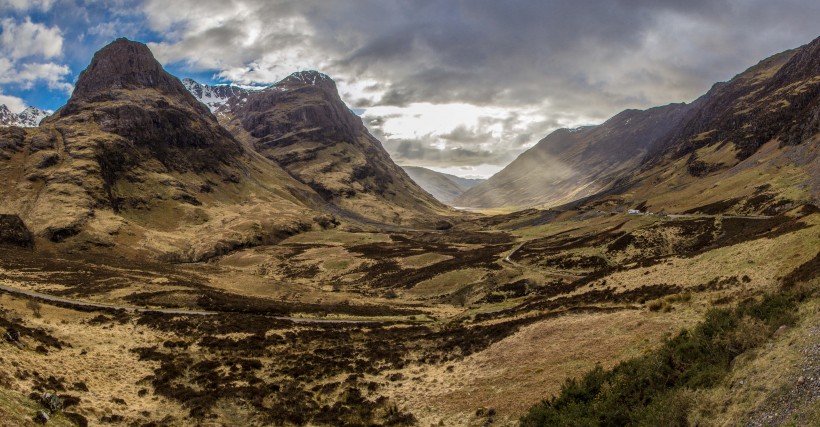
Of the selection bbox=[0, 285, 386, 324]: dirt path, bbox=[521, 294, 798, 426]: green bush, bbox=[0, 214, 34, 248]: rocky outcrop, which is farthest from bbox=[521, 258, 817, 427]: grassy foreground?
bbox=[0, 214, 34, 248]: rocky outcrop

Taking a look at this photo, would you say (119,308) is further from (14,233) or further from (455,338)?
(14,233)

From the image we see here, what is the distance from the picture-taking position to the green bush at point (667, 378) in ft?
49.0

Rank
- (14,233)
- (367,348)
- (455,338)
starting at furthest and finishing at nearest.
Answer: (14,233), (367,348), (455,338)

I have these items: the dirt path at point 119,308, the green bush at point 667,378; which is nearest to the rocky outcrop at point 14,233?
the dirt path at point 119,308

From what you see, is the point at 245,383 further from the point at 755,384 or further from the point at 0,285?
the point at 0,285

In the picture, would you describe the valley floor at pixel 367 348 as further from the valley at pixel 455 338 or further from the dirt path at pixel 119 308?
the dirt path at pixel 119 308

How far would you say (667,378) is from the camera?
16578 millimetres

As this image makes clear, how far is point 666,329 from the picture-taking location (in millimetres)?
23625

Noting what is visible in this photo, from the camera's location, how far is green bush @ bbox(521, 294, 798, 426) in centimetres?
1493

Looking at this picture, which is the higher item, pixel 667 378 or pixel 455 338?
pixel 667 378

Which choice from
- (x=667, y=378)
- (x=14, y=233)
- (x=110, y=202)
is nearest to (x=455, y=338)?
Answer: (x=667, y=378)

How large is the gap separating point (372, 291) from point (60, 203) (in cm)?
12006

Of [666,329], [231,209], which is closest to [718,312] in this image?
[666,329]

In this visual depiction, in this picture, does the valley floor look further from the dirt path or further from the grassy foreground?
the grassy foreground
